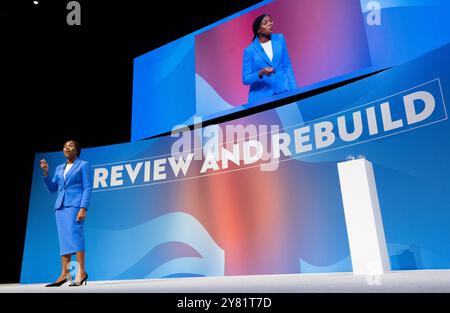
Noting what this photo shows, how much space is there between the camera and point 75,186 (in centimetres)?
315

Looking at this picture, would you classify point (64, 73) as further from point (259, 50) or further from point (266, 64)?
point (266, 64)

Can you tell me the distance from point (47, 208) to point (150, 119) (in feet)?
5.86

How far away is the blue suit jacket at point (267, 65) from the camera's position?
13.7 ft

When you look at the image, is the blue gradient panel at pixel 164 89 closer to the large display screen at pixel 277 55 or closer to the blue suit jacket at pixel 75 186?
the large display screen at pixel 277 55

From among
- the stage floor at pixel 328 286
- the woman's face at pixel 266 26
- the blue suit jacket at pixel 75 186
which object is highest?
the woman's face at pixel 266 26

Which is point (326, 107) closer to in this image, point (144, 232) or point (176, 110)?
point (176, 110)

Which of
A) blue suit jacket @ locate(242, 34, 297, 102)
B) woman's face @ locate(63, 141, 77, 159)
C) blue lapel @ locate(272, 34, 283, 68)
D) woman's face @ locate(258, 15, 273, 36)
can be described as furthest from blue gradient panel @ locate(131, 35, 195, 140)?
woman's face @ locate(63, 141, 77, 159)

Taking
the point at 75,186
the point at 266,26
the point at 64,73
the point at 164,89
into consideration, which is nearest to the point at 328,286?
the point at 75,186

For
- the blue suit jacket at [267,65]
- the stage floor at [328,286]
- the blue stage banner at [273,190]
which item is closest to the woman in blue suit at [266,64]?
the blue suit jacket at [267,65]

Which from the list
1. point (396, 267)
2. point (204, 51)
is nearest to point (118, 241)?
point (204, 51)

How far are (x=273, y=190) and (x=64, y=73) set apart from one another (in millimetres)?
3835

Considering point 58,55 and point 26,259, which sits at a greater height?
point 58,55

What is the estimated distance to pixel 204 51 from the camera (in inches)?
194

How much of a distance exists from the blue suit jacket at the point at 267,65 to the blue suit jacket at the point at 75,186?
2.12m
